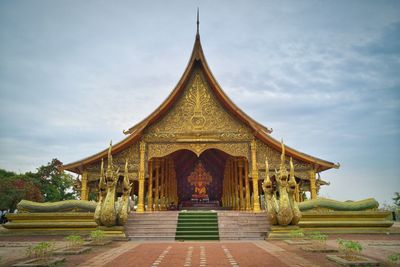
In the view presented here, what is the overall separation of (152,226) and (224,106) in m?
6.49

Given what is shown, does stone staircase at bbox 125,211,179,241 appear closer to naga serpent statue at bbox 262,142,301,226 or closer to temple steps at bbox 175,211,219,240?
temple steps at bbox 175,211,219,240

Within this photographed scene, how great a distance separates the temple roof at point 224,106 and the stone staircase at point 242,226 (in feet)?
12.3

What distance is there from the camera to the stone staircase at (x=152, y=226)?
9414mm

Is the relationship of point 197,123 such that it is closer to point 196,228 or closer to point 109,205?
point 196,228

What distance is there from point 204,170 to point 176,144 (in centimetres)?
700

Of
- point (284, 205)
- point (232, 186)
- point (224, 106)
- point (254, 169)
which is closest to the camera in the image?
point (284, 205)

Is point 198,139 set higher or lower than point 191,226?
higher

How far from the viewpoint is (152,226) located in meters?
10.2

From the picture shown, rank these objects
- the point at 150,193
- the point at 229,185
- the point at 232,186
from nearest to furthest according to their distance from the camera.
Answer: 1. the point at 150,193
2. the point at 232,186
3. the point at 229,185

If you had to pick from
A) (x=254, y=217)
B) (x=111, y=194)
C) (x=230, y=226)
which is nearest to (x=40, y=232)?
(x=111, y=194)

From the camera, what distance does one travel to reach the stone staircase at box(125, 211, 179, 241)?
941 centimetres

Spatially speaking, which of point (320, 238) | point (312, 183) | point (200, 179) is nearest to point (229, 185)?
point (200, 179)

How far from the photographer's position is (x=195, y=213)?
11242 millimetres

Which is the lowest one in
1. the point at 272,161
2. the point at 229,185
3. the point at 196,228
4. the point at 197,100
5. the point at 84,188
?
the point at 196,228
